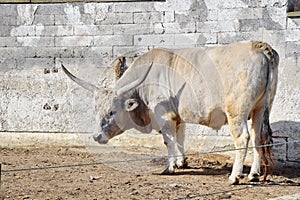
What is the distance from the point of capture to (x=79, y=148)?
9.58 meters

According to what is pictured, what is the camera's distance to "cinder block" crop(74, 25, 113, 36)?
9.45 meters

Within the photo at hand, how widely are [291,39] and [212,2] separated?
1280 millimetres

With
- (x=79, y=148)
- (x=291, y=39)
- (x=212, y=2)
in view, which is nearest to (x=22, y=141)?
(x=79, y=148)

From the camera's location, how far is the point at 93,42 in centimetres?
951

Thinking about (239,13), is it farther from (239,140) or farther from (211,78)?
(239,140)

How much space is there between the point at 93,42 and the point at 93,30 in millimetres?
185

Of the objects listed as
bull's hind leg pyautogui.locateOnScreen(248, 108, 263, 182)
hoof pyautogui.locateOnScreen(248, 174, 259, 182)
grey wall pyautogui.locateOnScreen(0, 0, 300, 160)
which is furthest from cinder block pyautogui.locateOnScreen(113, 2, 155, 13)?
hoof pyautogui.locateOnScreen(248, 174, 259, 182)

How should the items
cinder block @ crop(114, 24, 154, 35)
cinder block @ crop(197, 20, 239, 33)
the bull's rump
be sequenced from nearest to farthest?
the bull's rump → cinder block @ crop(197, 20, 239, 33) → cinder block @ crop(114, 24, 154, 35)

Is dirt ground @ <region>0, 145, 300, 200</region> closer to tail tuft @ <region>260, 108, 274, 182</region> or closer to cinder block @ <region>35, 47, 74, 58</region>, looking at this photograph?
tail tuft @ <region>260, 108, 274, 182</region>

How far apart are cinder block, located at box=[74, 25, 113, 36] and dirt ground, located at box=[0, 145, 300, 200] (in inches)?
74.2

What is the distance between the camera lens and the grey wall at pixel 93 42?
27.7 ft

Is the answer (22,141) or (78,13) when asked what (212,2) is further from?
(22,141)

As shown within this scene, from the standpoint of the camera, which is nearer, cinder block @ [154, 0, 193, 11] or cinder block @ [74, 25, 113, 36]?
cinder block @ [154, 0, 193, 11]

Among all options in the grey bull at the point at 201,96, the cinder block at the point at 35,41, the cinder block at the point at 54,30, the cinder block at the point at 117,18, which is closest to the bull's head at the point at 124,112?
the grey bull at the point at 201,96
